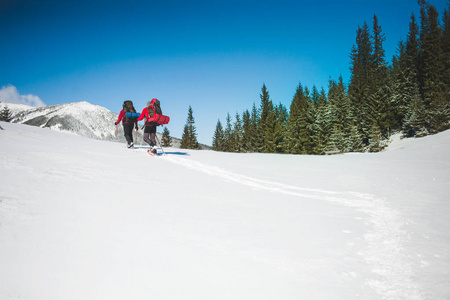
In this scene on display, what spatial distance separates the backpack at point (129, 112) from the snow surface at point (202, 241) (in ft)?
24.8

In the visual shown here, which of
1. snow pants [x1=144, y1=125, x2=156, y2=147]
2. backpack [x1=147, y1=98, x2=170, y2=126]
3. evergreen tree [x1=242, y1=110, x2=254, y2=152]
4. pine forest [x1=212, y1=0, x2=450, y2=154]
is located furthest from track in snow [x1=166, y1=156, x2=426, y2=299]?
evergreen tree [x1=242, y1=110, x2=254, y2=152]

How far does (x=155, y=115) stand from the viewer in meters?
11.0

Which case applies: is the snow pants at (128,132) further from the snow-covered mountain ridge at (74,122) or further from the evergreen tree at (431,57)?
the snow-covered mountain ridge at (74,122)

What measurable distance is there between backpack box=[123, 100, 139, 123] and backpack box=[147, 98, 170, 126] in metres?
1.74

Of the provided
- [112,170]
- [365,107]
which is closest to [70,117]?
[365,107]

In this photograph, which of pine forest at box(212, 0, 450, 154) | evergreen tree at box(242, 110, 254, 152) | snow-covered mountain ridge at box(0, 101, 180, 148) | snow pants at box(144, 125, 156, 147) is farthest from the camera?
snow-covered mountain ridge at box(0, 101, 180, 148)

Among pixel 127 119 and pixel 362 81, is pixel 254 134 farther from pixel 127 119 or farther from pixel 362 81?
pixel 127 119

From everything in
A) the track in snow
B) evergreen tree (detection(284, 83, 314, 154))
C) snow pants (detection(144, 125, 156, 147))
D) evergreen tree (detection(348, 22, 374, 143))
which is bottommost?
the track in snow

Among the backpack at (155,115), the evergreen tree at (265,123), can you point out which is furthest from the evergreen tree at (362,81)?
the backpack at (155,115)

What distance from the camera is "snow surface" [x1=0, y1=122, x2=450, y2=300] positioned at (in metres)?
1.88

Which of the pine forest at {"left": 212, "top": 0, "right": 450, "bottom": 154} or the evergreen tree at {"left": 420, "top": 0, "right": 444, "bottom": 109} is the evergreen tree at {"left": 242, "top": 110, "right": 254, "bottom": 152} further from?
the evergreen tree at {"left": 420, "top": 0, "right": 444, "bottom": 109}

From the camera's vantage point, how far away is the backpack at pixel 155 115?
36.2 feet

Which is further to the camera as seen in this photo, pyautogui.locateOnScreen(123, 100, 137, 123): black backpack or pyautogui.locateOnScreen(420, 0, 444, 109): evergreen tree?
pyautogui.locateOnScreen(420, 0, 444, 109): evergreen tree

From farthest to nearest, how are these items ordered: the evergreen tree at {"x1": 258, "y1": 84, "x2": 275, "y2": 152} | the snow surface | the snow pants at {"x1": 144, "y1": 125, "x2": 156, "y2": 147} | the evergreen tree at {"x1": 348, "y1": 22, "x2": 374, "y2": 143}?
1. the evergreen tree at {"x1": 258, "y1": 84, "x2": 275, "y2": 152}
2. the evergreen tree at {"x1": 348, "y1": 22, "x2": 374, "y2": 143}
3. the snow pants at {"x1": 144, "y1": 125, "x2": 156, "y2": 147}
4. the snow surface
